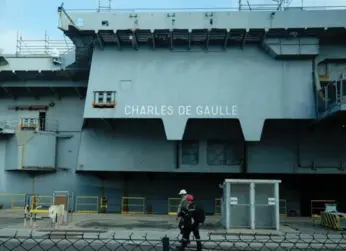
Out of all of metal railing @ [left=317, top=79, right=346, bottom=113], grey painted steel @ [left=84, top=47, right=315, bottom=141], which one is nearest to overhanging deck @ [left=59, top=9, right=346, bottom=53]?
grey painted steel @ [left=84, top=47, right=315, bottom=141]

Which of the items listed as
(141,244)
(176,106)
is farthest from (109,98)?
(141,244)

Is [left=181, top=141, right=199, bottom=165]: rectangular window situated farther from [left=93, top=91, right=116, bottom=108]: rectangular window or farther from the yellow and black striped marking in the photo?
the yellow and black striped marking

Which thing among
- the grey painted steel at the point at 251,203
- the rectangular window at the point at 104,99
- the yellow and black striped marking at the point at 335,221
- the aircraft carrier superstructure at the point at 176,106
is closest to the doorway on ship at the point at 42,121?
the aircraft carrier superstructure at the point at 176,106

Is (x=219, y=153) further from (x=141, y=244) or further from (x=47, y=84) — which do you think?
(x=141, y=244)

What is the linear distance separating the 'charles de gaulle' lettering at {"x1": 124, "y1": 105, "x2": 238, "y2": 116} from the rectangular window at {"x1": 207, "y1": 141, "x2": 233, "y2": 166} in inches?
106

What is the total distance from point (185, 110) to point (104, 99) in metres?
3.88

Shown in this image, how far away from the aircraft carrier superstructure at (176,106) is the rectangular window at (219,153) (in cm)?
5

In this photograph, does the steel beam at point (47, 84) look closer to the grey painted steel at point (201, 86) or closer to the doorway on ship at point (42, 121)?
the doorway on ship at point (42, 121)

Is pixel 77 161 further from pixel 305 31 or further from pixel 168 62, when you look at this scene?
pixel 305 31

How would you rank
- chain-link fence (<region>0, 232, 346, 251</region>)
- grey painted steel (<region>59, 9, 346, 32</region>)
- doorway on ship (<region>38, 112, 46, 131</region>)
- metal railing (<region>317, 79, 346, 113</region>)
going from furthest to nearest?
doorway on ship (<region>38, 112, 46, 131</region>), grey painted steel (<region>59, 9, 346, 32</region>), metal railing (<region>317, 79, 346, 113</region>), chain-link fence (<region>0, 232, 346, 251</region>)

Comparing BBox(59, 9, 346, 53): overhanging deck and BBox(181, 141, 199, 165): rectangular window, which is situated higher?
BBox(59, 9, 346, 53): overhanging deck

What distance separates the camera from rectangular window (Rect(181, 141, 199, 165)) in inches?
850

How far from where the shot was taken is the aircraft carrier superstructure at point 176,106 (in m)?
19.4

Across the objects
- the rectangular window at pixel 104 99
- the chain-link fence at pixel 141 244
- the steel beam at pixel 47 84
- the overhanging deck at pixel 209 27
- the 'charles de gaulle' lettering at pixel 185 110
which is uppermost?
the overhanging deck at pixel 209 27
